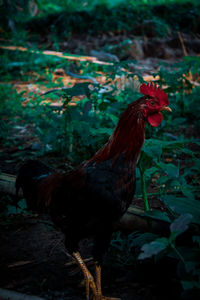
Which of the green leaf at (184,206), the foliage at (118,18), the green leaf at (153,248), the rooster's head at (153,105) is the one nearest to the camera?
the green leaf at (153,248)

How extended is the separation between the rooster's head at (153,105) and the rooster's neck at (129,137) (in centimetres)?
9

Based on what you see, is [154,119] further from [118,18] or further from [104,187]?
[118,18]

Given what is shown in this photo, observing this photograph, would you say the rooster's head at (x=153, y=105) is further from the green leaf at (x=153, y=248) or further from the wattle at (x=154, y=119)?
the green leaf at (x=153, y=248)

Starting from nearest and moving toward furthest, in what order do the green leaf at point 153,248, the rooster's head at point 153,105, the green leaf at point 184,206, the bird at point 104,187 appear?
the green leaf at point 153,248, the green leaf at point 184,206, the bird at point 104,187, the rooster's head at point 153,105

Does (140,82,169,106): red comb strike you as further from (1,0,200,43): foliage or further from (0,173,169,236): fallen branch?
(1,0,200,43): foliage

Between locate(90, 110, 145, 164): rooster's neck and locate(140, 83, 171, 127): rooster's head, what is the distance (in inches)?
3.4

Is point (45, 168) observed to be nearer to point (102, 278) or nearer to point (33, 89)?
point (102, 278)

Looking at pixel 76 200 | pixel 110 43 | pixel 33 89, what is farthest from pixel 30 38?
pixel 76 200

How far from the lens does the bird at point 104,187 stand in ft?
6.79

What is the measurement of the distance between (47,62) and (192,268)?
30.7 feet

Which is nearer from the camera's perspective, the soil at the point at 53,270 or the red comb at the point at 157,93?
the soil at the point at 53,270

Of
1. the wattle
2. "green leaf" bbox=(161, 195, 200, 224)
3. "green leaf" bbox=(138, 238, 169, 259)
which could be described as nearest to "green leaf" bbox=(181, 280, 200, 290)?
"green leaf" bbox=(138, 238, 169, 259)

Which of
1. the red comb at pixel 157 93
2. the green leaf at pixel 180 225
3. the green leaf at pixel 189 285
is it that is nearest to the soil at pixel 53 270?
the green leaf at pixel 189 285

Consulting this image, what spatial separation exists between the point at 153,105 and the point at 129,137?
0.34m
